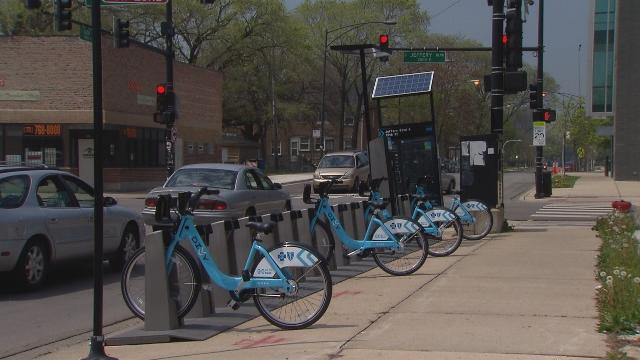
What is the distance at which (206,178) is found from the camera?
15367 millimetres

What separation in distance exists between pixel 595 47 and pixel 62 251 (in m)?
51.4

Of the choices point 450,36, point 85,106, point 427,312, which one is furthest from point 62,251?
point 450,36

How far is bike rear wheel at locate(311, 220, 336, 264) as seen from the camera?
34.6 feet

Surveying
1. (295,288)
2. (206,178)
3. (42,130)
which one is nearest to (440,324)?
(295,288)

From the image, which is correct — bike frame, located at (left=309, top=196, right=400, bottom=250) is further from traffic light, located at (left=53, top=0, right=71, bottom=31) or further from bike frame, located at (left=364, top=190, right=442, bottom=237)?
traffic light, located at (left=53, top=0, right=71, bottom=31)

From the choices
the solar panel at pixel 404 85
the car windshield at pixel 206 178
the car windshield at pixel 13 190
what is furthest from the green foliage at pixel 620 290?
the car windshield at pixel 206 178

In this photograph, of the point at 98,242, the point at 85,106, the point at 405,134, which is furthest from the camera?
the point at 85,106

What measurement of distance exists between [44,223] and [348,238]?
3.99 m

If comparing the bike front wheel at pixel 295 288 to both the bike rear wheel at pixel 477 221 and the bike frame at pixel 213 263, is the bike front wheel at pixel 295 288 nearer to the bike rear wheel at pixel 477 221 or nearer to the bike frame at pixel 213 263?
the bike frame at pixel 213 263

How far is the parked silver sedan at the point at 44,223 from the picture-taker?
9492 millimetres

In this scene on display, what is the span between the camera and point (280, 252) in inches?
282

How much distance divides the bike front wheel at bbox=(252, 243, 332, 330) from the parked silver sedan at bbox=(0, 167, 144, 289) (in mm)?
3926

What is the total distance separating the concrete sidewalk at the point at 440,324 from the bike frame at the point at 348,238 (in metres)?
0.43

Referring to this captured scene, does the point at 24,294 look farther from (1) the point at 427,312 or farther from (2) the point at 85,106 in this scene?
(2) the point at 85,106
